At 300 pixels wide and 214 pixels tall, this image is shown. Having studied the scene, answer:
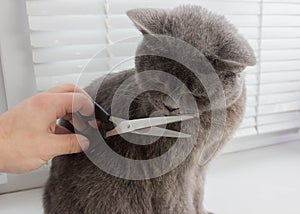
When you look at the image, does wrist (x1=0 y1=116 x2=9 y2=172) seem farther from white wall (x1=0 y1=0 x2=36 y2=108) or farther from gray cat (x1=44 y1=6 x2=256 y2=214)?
white wall (x1=0 y1=0 x2=36 y2=108)

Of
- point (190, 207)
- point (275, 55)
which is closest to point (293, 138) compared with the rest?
point (275, 55)

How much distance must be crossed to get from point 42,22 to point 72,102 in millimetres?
363

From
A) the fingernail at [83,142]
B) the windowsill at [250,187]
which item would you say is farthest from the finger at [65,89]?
the windowsill at [250,187]

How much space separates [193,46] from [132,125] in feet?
0.59

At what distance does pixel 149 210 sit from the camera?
0.72m

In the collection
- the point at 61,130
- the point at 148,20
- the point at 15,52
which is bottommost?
the point at 61,130

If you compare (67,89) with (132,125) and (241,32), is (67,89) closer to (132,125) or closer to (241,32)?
(132,125)

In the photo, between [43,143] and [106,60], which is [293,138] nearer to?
[106,60]

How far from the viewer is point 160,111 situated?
2.07 ft

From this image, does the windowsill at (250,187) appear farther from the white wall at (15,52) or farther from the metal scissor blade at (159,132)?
the metal scissor blade at (159,132)

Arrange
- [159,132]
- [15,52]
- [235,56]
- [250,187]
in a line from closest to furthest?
[235,56], [159,132], [15,52], [250,187]

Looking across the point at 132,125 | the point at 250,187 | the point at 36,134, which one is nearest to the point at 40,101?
the point at 36,134

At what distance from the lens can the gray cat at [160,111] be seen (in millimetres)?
577

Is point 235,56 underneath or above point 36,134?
above
